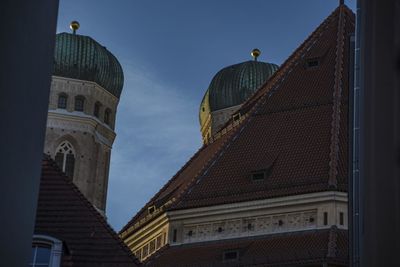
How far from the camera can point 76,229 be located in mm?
11758

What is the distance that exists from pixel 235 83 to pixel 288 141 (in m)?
15.0

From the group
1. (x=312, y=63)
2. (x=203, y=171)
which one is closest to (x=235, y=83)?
(x=312, y=63)

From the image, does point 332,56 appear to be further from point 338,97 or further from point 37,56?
point 37,56

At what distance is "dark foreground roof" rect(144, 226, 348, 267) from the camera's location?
1655 cm

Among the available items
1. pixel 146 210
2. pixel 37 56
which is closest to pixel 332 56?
pixel 146 210

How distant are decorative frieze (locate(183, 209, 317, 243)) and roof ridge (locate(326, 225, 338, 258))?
531mm

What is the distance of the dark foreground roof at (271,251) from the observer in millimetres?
16547

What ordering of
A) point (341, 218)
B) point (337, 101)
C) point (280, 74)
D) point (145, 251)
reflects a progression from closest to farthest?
Answer: point (341, 218), point (337, 101), point (145, 251), point (280, 74)

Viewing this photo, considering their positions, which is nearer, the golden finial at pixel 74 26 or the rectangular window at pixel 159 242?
the rectangular window at pixel 159 242

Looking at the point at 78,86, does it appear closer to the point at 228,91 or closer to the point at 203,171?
the point at 228,91

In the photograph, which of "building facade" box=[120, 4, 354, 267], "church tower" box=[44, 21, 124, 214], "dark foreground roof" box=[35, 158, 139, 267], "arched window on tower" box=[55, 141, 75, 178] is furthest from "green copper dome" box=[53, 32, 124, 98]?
"dark foreground roof" box=[35, 158, 139, 267]

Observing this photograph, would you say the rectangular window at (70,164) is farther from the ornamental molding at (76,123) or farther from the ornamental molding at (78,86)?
the ornamental molding at (78,86)

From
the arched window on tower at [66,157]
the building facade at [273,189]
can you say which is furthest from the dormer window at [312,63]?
the arched window on tower at [66,157]

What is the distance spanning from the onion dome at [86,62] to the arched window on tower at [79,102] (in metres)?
0.94
